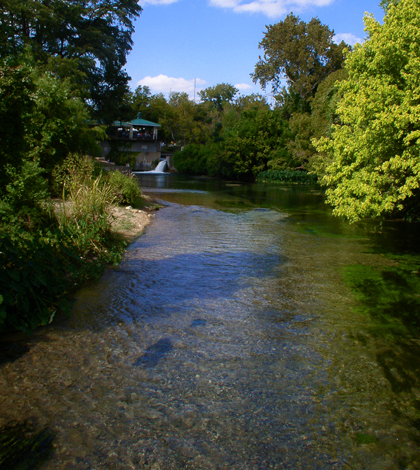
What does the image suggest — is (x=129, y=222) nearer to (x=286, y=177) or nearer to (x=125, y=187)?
(x=125, y=187)

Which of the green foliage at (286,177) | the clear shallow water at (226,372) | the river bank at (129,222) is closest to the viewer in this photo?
the clear shallow water at (226,372)

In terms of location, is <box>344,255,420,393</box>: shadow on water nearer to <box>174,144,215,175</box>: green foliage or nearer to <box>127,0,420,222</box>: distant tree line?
<box>127,0,420,222</box>: distant tree line

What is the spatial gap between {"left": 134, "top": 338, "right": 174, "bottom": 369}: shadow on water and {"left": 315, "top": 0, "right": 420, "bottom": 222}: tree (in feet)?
22.6

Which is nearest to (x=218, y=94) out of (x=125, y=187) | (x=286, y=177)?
(x=286, y=177)

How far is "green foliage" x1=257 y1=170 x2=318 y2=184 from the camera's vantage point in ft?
141

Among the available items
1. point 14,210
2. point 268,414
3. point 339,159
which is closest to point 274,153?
point 339,159

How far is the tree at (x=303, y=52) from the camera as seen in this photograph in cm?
4872

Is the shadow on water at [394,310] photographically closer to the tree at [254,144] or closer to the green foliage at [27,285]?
the green foliage at [27,285]

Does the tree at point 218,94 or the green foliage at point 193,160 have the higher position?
the tree at point 218,94

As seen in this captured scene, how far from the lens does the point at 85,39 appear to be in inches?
1586

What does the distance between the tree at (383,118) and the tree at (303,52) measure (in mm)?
38795

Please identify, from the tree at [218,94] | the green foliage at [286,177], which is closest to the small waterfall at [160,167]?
the green foliage at [286,177]

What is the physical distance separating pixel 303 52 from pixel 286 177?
16.0 metres

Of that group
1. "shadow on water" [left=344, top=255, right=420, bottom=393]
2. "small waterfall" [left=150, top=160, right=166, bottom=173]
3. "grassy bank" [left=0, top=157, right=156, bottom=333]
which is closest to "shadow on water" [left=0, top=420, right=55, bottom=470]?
"grassy bank" [left=0, top=157, right=156, bottom=333]
